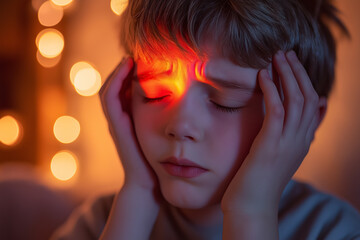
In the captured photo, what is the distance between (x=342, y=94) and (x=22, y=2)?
207 centimetres

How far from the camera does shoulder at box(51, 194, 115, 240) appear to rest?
2.79 ft

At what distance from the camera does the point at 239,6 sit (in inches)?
22.7

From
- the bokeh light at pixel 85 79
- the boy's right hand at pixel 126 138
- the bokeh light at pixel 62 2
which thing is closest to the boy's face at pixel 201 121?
the boy's right hand at pixel 126 138

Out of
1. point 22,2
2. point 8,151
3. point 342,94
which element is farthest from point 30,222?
point 22,2

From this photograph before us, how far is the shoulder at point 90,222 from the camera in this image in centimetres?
85

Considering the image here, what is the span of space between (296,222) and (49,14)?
2074mm

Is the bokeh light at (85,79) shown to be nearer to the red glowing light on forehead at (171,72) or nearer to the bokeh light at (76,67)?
the bokeh light at (76,67)

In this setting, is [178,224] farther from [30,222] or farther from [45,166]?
[45,166]

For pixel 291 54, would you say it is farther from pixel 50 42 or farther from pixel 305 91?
pixel 50 42

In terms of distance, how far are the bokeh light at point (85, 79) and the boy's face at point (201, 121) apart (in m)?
1.60

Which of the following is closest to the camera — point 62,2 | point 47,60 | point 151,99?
point 151,99

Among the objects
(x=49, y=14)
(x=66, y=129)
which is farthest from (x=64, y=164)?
(x=49, y=14)

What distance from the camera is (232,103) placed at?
23.6 inches

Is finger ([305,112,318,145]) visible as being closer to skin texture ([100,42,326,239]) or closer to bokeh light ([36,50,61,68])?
skin texture ([100,42,326,239])
